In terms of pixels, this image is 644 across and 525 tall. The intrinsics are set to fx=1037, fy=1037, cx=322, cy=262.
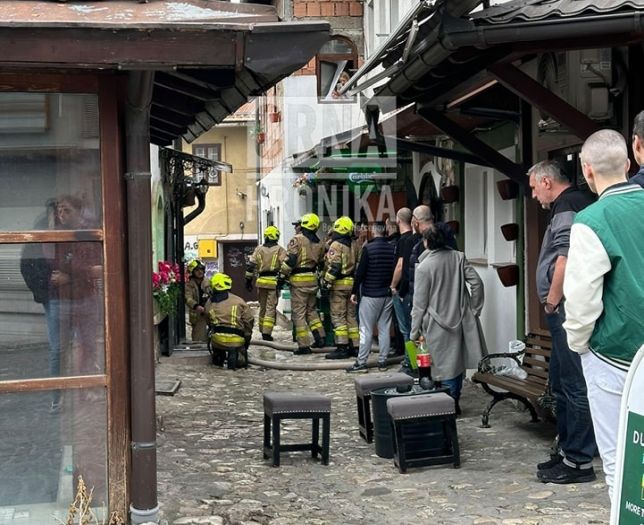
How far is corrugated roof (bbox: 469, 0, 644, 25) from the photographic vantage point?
5.70 metres

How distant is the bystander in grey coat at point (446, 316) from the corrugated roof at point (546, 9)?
2862mm

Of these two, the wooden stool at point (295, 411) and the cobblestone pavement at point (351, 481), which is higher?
the wooden stool at point (295, 411)

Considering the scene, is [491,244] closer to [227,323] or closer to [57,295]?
[227,323]

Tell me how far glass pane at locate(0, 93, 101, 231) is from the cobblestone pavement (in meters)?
1.94

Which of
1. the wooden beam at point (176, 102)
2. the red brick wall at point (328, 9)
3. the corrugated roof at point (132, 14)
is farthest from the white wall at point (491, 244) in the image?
the red brick wall at point (328, 9)

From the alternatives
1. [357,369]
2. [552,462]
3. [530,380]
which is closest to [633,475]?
[552,462]

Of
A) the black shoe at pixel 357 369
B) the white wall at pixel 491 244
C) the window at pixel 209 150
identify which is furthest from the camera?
the window at pixel 209 150

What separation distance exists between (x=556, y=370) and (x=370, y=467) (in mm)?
1580

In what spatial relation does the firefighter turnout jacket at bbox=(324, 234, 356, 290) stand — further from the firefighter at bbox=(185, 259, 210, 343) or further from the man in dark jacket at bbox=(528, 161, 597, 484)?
the man in dark jacket at bbox=(528, 161, 597, 484)

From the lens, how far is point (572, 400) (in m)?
6.48

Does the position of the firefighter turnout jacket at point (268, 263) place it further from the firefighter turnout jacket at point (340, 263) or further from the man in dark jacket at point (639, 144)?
the man in dark jacket at point (639, 144)

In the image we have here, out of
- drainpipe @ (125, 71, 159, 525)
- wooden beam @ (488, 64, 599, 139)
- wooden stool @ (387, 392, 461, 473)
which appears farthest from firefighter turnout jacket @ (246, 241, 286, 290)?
drainpipe @ (125, 71, 159, 525)

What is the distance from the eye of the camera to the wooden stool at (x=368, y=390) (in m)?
8.16

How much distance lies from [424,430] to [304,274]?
25.8 ft
